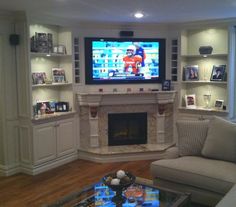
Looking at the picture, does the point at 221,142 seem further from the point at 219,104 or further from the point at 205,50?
the point at 205,50

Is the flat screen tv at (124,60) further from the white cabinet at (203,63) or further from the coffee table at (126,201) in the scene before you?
the coffee table at (126,201)

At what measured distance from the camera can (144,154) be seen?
5.41 metres

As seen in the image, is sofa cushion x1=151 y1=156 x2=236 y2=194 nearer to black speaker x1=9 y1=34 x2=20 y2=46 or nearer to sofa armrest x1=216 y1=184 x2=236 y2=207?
sofa armrest x1=216 y1=184 x2=236 y2=207

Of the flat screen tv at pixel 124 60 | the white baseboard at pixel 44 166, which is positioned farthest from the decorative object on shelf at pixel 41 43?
the white baseboard at pixel 44 166

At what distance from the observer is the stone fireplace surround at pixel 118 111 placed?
538 centimetres

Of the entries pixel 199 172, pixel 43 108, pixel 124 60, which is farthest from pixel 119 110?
pixel 199 172

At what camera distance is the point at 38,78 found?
4.97m

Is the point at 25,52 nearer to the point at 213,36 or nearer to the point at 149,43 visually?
the point at 149,43

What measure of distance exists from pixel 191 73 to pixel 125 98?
1390mm

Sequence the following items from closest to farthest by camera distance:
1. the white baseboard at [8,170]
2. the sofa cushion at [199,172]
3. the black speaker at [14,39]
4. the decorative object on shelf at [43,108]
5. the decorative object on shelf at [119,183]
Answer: the decorative object on shelf at [119,183]
the sofa cushion at [199,172]
the black speaker at [14,39]
the white baseboard at [8,170]
the decorative object on shelf at [43,108]

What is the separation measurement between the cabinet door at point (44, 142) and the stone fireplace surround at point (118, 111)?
0.70 meters

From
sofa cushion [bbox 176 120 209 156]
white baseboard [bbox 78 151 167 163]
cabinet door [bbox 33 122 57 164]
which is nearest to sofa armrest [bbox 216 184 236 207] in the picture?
sofa cushion [bbox 176 120 209 156]

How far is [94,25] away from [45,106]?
1.70 meters

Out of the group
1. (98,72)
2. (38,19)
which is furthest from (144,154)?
(38,19)
